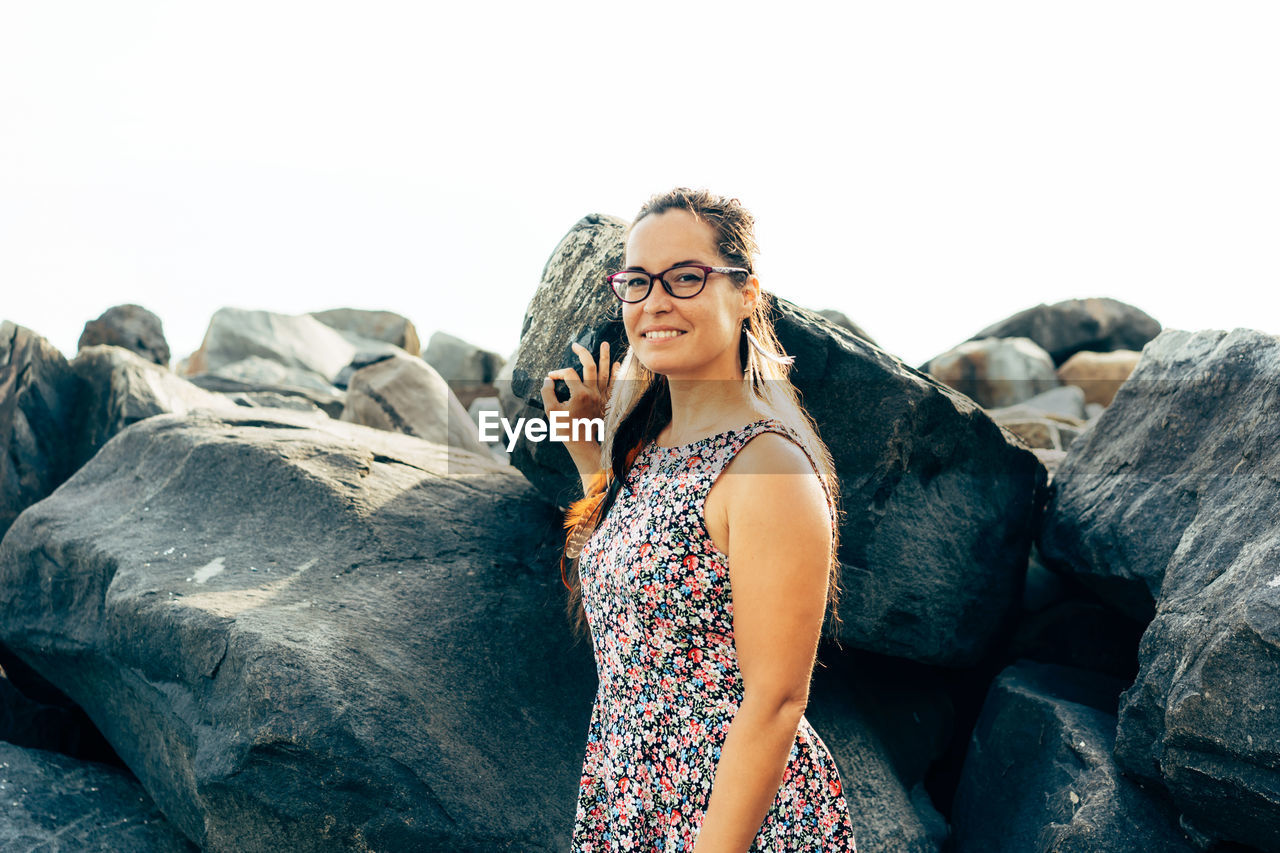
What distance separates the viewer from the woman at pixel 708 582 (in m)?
1.90

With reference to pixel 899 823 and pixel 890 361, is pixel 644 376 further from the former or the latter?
pixel 899 823

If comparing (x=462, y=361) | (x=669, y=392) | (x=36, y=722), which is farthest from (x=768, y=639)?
(x=462, y=361)

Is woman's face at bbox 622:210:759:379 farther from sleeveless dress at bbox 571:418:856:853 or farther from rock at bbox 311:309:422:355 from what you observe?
rock at bbox 311:309:422:355

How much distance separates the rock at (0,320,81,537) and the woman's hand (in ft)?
13.6

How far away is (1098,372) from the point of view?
51.2 feet

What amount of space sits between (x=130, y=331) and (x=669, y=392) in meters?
11.9

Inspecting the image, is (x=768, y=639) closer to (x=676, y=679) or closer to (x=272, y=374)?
(x=676, y=679)

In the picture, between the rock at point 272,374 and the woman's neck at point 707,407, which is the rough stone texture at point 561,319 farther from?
the rock at point 272,374

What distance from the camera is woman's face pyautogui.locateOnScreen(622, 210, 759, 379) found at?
7.20 ft

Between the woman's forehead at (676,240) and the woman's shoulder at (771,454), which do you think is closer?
the woman's shoulder at (771,454)

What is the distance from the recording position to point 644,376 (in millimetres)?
2602

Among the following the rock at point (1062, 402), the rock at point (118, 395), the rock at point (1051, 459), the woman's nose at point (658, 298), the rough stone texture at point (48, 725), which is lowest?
the rough stone texture at point (48, 725)

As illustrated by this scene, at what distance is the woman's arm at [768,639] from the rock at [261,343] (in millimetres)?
13958

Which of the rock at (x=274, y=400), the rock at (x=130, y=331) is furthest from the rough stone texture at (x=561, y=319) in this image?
the rock at (x=130, y=331)
